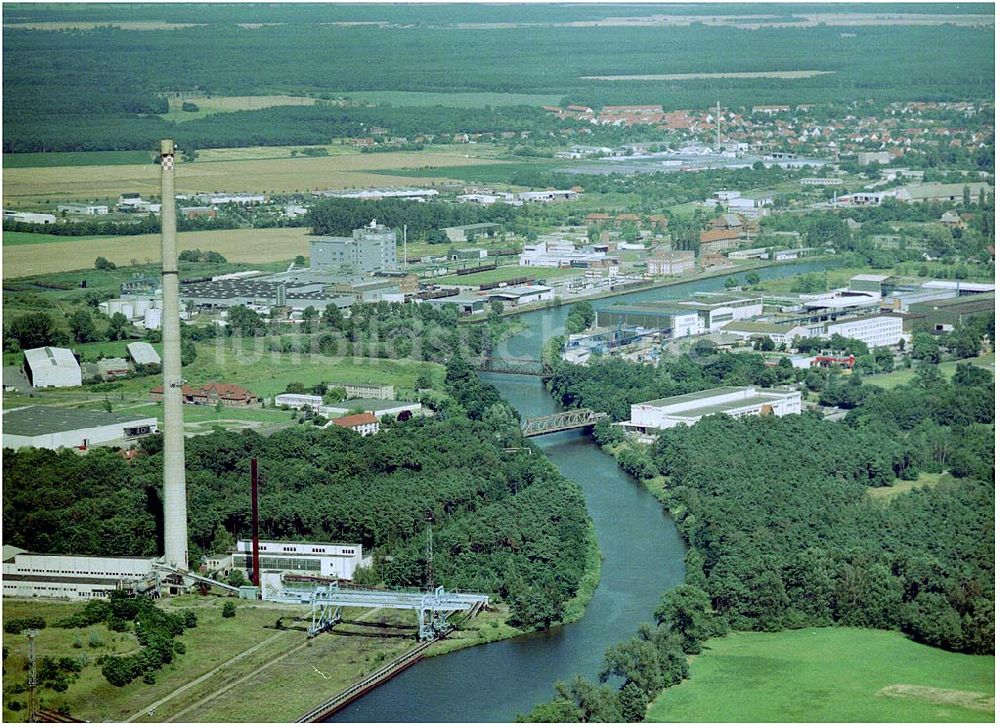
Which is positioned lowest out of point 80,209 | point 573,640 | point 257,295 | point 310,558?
point 573,640

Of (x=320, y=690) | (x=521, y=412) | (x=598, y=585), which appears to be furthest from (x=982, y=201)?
(x=320, y=690)

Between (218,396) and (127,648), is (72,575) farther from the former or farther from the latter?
(218,396)

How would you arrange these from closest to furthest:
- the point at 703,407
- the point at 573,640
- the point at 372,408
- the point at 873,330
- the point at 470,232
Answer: the point at 573,640
the point at 372,408
the point at 703,407
the point at 873,330
the point at 470,232

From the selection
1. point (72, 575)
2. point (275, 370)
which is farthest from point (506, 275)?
point (72, 575)

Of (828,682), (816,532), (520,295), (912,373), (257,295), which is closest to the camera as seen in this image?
(828,682)

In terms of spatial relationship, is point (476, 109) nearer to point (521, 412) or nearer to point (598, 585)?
point (521, 412)

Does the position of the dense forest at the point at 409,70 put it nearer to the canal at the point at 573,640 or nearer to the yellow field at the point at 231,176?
the yellow field at the point at 231,176

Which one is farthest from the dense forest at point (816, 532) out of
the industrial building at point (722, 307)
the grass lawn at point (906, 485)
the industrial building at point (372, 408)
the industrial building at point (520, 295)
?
the industrial building at point (520, 295)
